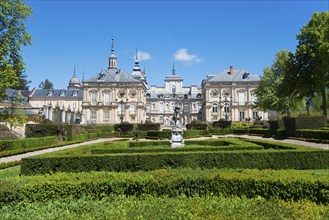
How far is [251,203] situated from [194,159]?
4555 millimetres

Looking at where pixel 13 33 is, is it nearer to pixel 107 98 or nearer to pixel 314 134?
pixel 314 134

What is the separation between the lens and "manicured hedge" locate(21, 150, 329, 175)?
881cm

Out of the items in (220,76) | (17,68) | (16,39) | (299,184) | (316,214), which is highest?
(220,76)

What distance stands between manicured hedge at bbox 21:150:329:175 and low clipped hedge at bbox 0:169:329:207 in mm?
3028

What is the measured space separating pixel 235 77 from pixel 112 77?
30.1 meters

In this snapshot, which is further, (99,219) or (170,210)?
(170,210)

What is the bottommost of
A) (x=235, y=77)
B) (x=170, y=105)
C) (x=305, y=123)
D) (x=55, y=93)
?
(x=305, y=123)

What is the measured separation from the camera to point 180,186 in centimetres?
577

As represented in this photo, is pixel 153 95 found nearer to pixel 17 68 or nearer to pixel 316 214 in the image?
pixel 17 68

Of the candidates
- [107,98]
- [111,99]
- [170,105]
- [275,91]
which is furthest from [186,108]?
[275,91]

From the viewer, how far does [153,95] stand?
272ft

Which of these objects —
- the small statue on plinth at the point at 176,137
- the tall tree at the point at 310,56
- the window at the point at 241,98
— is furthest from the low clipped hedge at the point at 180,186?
the window at the point at 241,98

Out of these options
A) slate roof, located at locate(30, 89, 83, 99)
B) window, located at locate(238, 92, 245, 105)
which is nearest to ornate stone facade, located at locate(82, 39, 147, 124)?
slate roof, located at locate(30, 89, 83, 99)

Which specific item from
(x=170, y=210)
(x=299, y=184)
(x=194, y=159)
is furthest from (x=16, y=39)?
(x=299, y=184)
